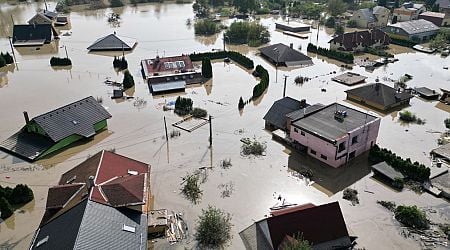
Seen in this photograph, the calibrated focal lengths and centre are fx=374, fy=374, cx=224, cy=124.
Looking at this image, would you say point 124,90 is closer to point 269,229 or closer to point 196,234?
point 196,234

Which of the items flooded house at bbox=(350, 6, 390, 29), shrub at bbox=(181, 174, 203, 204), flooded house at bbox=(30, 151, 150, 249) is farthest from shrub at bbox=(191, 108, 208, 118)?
flooded house at bbox=(350, 6, 390, 29)

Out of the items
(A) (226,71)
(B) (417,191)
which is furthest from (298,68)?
(B) (417,191)

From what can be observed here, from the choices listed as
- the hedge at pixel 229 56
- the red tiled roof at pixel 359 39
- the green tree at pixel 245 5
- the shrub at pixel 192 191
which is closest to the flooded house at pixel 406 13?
the red tiled roof at pixel 359 39

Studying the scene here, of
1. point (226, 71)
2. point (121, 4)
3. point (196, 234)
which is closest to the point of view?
point (196, 234)

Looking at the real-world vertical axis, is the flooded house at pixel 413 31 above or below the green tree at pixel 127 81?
above

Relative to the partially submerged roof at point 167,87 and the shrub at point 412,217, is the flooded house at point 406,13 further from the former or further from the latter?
the shrub at point 412,217

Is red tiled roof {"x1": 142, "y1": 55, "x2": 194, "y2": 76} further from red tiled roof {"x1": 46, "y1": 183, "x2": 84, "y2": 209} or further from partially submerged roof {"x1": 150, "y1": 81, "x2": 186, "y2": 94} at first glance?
red tiled roof {"x1": 46, "y1": 183, "x2": 84, "y2": 209}
